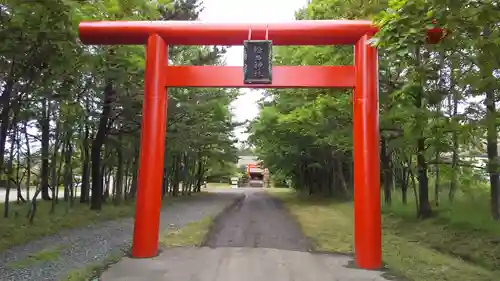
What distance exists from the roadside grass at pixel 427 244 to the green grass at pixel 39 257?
5226mm

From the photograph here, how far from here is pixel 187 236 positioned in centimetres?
1004

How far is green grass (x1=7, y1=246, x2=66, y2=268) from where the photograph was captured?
262 inches

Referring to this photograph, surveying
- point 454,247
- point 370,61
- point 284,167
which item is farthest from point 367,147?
point 284,167

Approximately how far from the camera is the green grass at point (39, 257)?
21.8 ft

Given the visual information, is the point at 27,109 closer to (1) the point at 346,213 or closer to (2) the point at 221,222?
(2) the point at 221,222

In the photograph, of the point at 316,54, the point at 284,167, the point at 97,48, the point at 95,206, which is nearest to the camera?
the point at 97,48

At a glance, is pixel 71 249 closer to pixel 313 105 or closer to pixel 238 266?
pixel 238 266

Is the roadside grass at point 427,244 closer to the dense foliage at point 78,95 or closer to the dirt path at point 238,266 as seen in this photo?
the dirt path at point 238,266

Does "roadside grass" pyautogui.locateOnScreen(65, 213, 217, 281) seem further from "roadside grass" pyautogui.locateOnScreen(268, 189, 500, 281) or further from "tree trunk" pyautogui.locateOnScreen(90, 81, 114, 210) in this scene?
"tree trunk" pyautogui.locateOnScreen(90, 81, 114, 210)

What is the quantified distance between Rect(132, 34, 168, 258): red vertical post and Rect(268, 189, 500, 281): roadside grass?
3679mm

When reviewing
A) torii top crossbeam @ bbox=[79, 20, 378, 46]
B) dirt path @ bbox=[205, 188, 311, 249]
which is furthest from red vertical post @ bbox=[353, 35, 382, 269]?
dirt path @ bbox=[205, 188, 311, 249]

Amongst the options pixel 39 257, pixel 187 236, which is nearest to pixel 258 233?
pixel 187 236

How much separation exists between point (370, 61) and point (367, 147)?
63.1 inches

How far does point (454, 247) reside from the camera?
9.40 metres
